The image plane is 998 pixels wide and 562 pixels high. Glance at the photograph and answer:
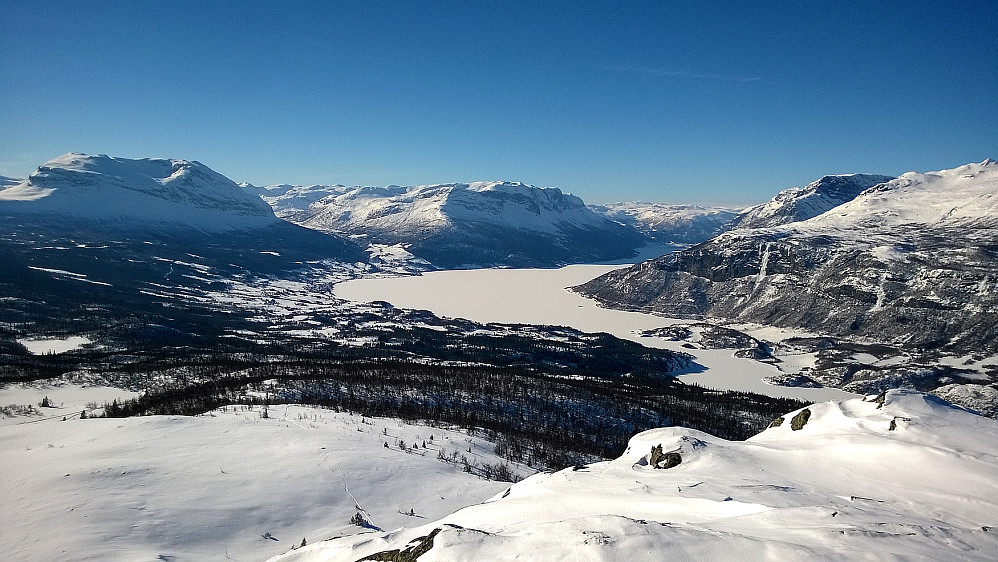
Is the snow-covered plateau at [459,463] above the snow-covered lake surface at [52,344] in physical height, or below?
above

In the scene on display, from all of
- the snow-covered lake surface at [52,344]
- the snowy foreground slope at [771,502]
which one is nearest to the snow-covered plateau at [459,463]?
the snowy foreground slope at [771,502]

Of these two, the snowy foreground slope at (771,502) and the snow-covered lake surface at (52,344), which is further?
the snow-covered lake surface at (52,344)

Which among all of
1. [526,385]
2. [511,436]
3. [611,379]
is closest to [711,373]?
[611,379]

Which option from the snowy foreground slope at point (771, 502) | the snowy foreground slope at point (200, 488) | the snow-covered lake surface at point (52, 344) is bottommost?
the snow-covered lake surface at point (52, 344)

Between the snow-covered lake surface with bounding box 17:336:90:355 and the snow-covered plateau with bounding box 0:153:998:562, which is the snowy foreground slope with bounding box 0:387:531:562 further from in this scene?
the snow-covered lake surface with bounding box 17:336:90:355

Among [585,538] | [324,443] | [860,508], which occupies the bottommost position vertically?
[324,443]

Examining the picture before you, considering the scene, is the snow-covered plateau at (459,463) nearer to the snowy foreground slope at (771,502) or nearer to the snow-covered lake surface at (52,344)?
the snowy foreground slope at (771,502)

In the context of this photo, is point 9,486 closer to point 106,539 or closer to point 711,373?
point 106,539
